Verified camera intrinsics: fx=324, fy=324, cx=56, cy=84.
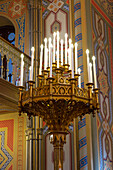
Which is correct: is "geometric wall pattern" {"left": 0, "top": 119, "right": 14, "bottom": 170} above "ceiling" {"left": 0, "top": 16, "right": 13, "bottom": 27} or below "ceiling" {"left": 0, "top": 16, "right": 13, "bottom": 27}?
below

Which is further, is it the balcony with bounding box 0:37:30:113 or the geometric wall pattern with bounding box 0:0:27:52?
the geometric wall pattern with bounding box 0:0:27:52

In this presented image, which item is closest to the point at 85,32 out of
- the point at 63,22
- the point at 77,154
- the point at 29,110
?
the point at 63,22

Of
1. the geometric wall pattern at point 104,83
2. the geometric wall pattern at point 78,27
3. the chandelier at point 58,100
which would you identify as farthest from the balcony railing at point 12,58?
the chandelier at point 58,100

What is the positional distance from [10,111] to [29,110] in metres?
3.81

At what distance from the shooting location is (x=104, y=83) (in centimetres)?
841

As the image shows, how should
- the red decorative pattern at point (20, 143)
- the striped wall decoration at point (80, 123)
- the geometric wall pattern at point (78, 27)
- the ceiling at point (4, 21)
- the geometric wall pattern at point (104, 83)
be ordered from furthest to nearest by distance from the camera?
the ceiling at point (4, 21) → the red decorative pattern at point (20, 143) → the geometric wall pattern at point (78, 27) → the geometric wall pattern at point (104, 83) → the striped wall decoration at point (80, 123)

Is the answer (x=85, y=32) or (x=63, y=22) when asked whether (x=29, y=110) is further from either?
(x=63, y=22)

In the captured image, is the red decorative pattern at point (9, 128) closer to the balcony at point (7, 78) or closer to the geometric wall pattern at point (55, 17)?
the balcony at point (7, 78)

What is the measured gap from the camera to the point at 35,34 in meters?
8.92

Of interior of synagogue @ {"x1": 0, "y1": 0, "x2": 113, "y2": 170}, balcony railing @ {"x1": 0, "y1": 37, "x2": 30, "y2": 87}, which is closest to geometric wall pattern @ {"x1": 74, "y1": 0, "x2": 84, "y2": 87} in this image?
interior of synagogue @ {"x1": 0, "y1": 0, "x2": 113, "y2": 170}

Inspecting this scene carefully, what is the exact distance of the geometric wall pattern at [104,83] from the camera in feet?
25.2

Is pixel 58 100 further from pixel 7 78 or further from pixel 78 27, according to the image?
pixel 78 27

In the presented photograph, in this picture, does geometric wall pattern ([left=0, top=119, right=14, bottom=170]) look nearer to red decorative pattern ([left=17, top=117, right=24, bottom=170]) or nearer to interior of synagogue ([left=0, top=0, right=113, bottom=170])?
interior of synagogue ([left=0, top=0, right=113, bottom=170])

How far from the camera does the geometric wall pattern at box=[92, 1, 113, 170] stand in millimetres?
7668
